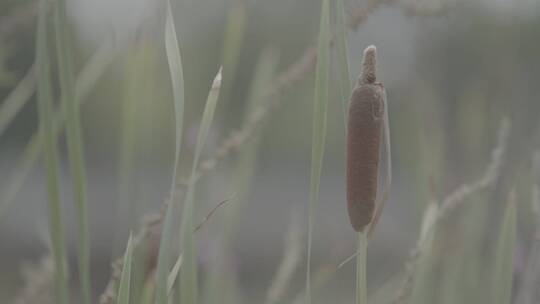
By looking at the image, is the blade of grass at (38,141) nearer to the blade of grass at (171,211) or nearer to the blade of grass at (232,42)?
the blade of grass at (232,42)

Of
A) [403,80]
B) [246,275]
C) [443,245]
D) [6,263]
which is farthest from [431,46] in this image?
[6,263]

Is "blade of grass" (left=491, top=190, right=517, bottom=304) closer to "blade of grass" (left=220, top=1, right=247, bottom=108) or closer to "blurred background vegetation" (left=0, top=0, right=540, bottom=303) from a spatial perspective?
"blurred background vegetation" (left=0, top=0, right=540, bottom=303)

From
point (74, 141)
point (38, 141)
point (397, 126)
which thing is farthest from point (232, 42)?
point (397, 126)

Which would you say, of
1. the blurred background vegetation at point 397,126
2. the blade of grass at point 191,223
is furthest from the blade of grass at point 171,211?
the blurred background vegetation at point 397,126

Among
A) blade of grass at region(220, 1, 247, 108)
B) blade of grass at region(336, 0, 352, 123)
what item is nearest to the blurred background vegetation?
blade of grass at region(220, 1, 247, 108)

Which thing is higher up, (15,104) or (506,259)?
(15,104)

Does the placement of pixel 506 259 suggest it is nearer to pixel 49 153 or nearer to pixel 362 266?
pixel 362 266

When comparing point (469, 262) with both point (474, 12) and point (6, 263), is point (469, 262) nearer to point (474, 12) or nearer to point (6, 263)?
point (474, 12)
